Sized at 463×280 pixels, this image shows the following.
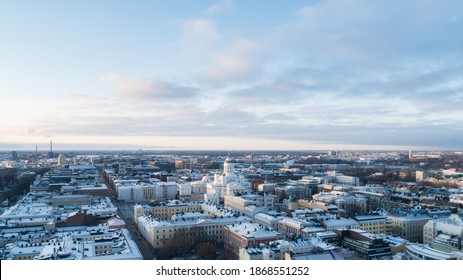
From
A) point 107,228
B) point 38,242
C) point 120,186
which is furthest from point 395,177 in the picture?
point 38,242

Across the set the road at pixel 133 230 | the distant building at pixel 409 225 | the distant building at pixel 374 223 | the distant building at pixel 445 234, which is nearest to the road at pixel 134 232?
the road at pixel 133 230

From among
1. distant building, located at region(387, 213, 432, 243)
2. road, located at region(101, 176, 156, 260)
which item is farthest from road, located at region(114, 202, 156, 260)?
distant building, located at region(387, 213, 432, 243)

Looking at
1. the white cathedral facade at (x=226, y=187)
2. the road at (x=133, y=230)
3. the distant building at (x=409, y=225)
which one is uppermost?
the white cathedral facade at (x=226, y=187)

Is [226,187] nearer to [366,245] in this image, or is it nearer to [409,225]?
[409,225]

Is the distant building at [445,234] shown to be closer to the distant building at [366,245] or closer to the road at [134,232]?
the distant building at [366,245]

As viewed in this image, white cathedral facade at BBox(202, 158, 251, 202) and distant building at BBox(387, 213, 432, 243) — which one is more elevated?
white cathedral facade at BBox(202, 158, 251, 202)

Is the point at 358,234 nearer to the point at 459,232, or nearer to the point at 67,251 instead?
the point at 459,232

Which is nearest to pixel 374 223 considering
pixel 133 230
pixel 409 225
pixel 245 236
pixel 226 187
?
pixel 409 225

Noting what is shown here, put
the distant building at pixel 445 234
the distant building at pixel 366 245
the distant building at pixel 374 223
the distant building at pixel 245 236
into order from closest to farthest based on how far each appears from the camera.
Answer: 1. the distant building at pixel 366 245
2. the distant building at pixel 445 234
3. the distant building at pixel 245 236
4. the distant building at pixel 374 223

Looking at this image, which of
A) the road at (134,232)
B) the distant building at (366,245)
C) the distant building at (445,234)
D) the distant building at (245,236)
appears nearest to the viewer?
the distant building at (366,245)

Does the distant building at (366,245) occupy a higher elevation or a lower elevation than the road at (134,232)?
higher

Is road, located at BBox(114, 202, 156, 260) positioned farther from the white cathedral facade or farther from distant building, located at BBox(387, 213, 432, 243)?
distant building, located at BBox(387, 213, 432, 243)
